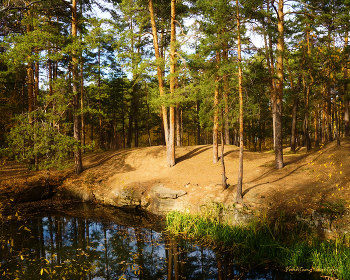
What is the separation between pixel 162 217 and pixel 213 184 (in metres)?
3.18

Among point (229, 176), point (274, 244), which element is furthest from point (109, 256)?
point (229, 176)

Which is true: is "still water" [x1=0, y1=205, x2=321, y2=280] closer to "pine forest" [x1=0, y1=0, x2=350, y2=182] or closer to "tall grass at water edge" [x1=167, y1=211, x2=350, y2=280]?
"tall grass at water edge" [x1=167, y1=211, x2=350, y2=280]

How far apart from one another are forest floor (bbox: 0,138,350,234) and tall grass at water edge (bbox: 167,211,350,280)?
1.04 meters

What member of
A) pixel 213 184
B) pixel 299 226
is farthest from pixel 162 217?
pixel 299 226

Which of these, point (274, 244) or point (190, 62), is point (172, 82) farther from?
point (274, 244)

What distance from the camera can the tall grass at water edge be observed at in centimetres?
681

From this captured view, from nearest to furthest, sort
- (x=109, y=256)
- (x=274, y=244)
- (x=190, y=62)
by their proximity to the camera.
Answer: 1. (x=274, y=244)
2. (x=109, y=256)
3. (x=190, y=62)

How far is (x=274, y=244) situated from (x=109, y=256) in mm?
5463

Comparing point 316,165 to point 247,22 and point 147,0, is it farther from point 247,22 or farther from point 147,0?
point 147,0

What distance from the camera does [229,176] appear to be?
13781 millimetres

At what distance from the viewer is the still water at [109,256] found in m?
7.00

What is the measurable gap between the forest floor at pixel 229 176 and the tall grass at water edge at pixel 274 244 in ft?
3.42

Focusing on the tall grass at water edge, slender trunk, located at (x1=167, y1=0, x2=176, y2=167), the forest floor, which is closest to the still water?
the tall grass at water edge

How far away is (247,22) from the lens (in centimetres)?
1045
